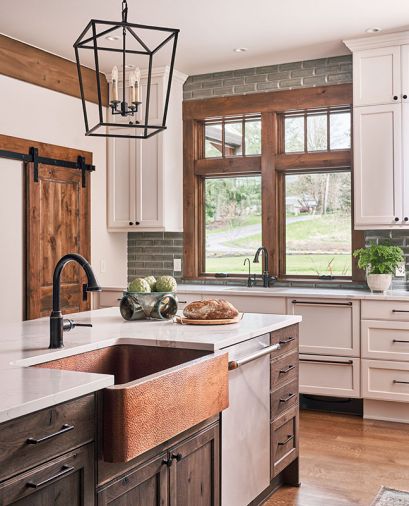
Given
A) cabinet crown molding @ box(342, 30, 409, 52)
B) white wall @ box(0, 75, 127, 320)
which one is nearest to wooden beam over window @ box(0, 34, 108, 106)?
white wall @ box(0, 75, 127, 320)

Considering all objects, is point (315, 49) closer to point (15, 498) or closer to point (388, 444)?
point (388, 444)

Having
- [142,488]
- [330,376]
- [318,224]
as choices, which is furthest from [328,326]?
[142,488]

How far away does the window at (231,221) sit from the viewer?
5.75m

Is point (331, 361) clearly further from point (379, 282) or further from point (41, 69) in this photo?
point (41, 69)

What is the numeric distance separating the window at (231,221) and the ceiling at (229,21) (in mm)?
1172

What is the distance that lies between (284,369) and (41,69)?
3190 millimetres

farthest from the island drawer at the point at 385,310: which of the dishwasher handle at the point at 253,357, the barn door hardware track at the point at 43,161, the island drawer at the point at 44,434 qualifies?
the island drawer at the point at 44,434

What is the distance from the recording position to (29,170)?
4918 millimetres

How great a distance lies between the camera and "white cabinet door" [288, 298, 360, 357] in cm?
465

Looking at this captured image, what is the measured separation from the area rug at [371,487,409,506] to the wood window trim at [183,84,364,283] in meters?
2.20

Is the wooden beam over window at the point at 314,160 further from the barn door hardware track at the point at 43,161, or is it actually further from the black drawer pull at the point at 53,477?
the black drawer pull at the point at 53,477

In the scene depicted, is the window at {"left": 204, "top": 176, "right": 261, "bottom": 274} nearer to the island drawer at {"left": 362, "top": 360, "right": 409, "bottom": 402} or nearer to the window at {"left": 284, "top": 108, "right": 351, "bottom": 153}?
the window at {"left": 284, "top": 108, "right": 351, "bottom": 153}

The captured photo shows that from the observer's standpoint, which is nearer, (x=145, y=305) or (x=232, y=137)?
(x=145, y=305)

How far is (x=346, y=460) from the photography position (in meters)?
3.79
